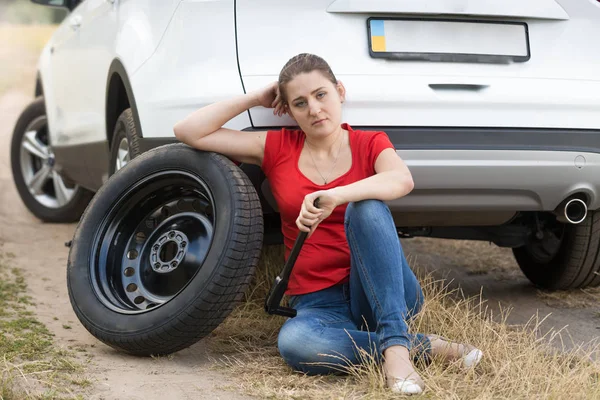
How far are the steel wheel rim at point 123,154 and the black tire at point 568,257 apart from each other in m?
2.12

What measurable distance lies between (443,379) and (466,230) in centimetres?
157

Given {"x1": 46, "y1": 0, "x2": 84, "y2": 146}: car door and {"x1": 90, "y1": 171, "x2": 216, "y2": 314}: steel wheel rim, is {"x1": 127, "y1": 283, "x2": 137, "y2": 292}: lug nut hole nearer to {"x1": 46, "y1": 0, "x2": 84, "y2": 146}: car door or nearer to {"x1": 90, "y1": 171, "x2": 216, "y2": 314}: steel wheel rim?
{"x1": 90, "y1": 171, "x2": 216, "y2": 314}: steel wheel rim

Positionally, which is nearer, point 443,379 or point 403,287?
point 443,379

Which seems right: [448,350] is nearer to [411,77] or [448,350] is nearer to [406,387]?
[406,387]

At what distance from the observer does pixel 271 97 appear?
322cm

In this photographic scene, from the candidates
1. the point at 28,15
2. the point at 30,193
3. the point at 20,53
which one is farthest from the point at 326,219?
the point at 28,15

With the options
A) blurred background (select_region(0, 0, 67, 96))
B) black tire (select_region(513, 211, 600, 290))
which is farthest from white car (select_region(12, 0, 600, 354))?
blurred background (select_region(0, 0, 67, 96))

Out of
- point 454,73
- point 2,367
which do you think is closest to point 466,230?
point 454,73

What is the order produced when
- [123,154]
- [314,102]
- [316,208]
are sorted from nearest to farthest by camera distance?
1. [316,208]
2. [314,102]
3. [123,154]

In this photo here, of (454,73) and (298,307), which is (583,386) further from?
(454,73)

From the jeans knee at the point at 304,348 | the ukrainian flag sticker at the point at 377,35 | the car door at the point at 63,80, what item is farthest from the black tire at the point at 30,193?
the jeans knee at the point at 304,348

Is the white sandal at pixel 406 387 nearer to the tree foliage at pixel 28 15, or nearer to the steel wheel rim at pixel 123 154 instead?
the steel wheel rim at pixel 123 154

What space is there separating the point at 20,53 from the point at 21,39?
3.12 feet

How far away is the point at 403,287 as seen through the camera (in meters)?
3.02
